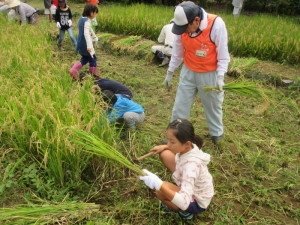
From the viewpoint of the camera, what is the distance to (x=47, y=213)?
1522mm

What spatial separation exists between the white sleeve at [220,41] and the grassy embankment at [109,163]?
1.79ft

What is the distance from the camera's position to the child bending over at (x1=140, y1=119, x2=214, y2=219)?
1543 mm

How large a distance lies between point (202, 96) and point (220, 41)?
21.5 inches

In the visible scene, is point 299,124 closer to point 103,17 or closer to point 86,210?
point 86,210

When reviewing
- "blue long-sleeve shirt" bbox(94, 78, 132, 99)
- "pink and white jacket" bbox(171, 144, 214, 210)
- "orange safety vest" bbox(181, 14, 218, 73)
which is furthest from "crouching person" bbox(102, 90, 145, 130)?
"pink and white jacket" bbox(171, 144, 214, 210)

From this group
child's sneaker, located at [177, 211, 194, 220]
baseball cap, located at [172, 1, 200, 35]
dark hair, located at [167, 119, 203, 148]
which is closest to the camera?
dark hair, located at [167, 119, 203, 148]

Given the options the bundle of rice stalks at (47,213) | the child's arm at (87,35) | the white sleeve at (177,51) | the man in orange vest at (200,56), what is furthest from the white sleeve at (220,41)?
the child's arm at (87,35)

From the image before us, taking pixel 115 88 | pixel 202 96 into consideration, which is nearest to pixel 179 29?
pixel 202 96

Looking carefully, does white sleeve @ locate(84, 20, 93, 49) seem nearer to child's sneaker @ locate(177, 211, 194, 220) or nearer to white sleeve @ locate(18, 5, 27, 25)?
child's sneaker @ locate(177, 211, 194, 220)

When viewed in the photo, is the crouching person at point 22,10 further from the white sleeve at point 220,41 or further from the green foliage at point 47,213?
the green foliage at point 47,213

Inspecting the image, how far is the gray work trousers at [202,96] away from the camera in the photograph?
2.39 meters

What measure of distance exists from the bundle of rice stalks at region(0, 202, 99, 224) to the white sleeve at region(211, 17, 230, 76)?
57.0 inches

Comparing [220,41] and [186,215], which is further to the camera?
[220,41]

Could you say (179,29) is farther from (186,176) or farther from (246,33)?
(246,33)
